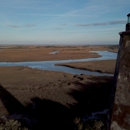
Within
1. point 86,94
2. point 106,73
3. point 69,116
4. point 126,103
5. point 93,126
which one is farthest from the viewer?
point 106,73

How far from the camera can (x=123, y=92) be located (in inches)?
96.3

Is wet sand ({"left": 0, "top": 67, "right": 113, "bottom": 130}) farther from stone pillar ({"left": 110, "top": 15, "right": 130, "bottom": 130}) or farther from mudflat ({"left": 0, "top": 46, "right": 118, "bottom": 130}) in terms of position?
stone pillar ({"left": 110, "top": 15, "right": 130, "bottom": 130})

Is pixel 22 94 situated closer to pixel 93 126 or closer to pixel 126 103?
pixel 93 126

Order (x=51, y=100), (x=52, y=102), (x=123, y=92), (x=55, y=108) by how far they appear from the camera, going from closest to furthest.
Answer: (x=123, y=92), (x=55, y=108), (x=52, y=102), (x=51, y=100)

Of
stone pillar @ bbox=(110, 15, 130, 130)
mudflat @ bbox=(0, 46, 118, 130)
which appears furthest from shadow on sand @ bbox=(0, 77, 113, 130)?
stone pillar @ bbox=(110, 15, 130, 130)

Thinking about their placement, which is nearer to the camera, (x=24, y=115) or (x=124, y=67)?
(x=124, y=67)

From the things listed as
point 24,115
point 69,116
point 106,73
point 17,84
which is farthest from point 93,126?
point 106,73

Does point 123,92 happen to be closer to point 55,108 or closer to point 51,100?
point 55,108

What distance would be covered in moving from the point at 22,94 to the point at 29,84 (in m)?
3.47

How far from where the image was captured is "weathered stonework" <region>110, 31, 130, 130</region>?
7.91ft

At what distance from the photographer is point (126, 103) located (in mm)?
2428

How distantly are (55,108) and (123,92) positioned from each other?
1019 centimetres

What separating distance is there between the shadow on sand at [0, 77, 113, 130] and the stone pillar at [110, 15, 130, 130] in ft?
19.3

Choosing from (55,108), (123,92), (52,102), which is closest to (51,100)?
(52,102)
